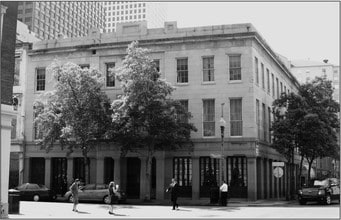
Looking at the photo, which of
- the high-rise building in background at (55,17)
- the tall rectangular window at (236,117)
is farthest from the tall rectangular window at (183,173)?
the high-rise building in background at (55,17)

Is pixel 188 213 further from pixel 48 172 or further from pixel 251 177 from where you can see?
pixel 48 172

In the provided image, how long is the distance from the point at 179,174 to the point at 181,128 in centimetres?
576

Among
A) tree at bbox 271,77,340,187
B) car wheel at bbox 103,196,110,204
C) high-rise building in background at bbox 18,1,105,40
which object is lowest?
car wheel at bbox 103,196,110,204

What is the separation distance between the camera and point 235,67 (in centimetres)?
3762

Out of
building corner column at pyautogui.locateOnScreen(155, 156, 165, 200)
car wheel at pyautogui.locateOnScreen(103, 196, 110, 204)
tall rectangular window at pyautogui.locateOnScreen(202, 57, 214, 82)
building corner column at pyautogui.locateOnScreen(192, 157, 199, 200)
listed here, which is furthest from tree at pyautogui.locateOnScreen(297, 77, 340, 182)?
car wheel at pyautogui.locateOnScreen(103, 196, 110, 204)

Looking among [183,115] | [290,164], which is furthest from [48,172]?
[290,164]

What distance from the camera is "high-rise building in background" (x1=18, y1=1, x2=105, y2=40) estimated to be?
385 feet

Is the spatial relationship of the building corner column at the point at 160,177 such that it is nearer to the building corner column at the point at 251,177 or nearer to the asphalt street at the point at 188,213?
the building corner column at the point at 251,177

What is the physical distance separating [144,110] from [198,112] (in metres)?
6.13

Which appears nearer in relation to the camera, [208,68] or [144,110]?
[144,110]

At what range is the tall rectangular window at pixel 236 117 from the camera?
37000 millimetres

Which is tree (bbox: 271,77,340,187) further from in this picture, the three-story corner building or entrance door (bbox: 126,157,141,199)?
entrance door (bbox: 126,157,141,199)

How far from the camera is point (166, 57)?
3888 centimetres

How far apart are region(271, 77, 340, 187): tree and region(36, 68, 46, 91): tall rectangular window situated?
808 inches
